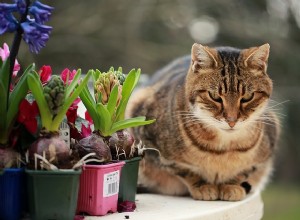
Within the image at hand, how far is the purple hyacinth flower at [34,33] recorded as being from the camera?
108 cm

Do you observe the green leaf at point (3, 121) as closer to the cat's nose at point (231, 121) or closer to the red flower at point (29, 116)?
the red flower at point (29, 116)

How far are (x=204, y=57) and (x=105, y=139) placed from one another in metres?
0.53

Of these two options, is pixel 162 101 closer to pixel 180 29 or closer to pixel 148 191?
pixel 148 191

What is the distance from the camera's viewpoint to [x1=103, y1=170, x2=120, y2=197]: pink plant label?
4.01 feet

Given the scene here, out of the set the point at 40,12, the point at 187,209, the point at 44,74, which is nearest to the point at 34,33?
the point at 40,12

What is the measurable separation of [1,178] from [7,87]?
179mm

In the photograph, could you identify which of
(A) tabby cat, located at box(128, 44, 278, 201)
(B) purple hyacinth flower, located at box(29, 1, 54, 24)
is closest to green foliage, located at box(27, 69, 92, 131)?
(B) purple hyacinth flower, located at box(29, 1, 54, 24)

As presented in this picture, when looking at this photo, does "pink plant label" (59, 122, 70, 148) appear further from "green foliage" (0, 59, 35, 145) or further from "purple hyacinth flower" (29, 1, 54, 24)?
"purple hyacinth flower" (29, 1, 54, 24)

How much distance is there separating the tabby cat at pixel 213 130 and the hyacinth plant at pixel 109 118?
38 cm

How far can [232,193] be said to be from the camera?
5.35 feet

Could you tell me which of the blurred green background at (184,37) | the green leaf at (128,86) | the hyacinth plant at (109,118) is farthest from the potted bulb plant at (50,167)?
the blurred green background at (184,37)

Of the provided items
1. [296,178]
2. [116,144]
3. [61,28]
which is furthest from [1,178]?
[296,178]

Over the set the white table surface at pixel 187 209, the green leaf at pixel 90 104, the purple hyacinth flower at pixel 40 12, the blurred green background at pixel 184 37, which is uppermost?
the blurred green background at pixel 184 37

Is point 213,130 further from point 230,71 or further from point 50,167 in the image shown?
point 50,167
